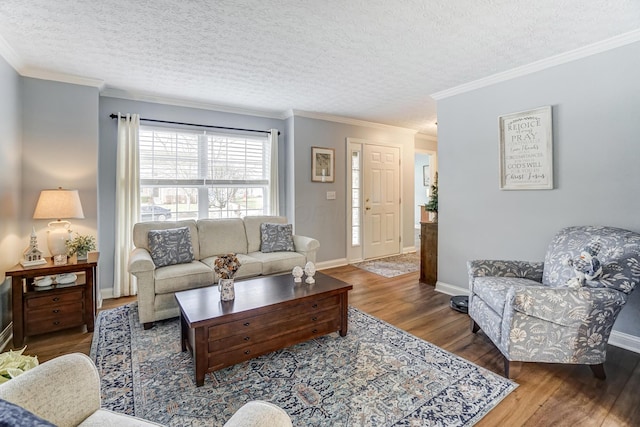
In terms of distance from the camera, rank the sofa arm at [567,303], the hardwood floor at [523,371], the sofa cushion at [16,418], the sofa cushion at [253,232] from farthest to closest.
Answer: the sofa cushion at [253,232] < the sofa arm at [567,303] < the hardwood floor at [523,371] < the sofa cushion at [16,418]

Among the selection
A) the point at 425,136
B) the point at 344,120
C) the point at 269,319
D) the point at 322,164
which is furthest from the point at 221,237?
the point at 425,136

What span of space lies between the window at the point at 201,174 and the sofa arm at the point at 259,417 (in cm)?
356

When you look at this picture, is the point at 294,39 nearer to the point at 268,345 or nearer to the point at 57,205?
the point at 268,345

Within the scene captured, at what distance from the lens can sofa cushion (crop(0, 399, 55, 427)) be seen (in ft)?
2.10

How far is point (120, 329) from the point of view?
2756 mm

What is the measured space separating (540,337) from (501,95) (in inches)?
94.9

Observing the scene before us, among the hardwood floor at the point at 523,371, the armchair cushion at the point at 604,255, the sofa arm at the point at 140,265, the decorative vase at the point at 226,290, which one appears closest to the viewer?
the hardwood floor at the point at 523,371

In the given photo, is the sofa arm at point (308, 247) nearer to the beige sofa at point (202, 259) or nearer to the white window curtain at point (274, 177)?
the beige sofa at point (202, 259)

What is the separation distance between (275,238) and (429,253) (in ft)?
6.66

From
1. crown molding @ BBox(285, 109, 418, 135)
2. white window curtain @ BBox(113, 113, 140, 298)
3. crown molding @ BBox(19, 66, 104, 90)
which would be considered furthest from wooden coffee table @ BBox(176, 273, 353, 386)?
crown molding @ BBox(285, 109, 418, 135)

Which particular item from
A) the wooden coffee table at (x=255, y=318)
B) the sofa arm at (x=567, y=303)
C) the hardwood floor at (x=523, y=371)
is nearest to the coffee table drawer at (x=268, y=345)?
the wooden coffee table at (x=255, y=318)

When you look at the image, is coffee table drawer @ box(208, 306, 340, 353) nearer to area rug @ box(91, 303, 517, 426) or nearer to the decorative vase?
area rug @ box(91, 303, 517, 426)

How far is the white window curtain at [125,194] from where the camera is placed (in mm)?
3598

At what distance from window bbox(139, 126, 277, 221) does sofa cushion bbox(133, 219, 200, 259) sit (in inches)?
23.7
